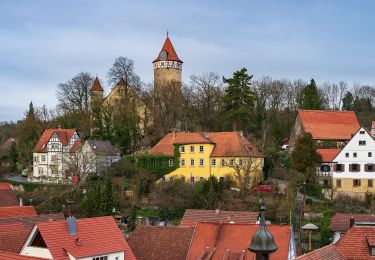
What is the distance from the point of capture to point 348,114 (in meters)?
63.4

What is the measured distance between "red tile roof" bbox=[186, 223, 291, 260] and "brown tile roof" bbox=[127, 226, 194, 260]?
0.81 meters

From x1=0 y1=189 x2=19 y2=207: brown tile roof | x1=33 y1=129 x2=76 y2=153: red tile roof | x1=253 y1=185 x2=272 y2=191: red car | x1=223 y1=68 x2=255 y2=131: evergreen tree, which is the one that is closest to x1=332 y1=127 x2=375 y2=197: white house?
x1=253 y1=185 x2=272 y2=191: red car

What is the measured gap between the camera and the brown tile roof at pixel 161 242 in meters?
30.7

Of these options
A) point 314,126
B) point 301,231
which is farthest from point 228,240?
point 314,126

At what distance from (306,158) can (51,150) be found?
31956 millimetres

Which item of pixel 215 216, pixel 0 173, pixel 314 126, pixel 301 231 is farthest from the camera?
pixel 0 173

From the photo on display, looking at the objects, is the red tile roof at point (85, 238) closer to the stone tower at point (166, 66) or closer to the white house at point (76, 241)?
the white house at point (76, 241)

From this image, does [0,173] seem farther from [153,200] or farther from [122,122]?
[153,200]

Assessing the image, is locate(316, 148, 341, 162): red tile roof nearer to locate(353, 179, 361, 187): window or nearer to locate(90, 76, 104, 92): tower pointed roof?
Result: locate(353, 179, 361, 187): window

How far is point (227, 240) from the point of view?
2956 centimetres

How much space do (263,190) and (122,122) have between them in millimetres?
21879

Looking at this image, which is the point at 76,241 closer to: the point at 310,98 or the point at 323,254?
the point at 323,254

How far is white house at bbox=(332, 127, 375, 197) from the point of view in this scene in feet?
160

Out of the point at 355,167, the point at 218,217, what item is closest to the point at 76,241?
the point at 218,217
